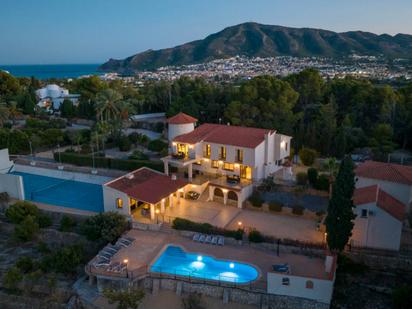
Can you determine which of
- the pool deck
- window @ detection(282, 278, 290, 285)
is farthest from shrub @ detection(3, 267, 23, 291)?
window @ detection(282, 278, 290, 285)

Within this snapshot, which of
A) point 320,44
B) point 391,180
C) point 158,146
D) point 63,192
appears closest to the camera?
point 391,180

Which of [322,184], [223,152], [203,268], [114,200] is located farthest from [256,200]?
[114,200]

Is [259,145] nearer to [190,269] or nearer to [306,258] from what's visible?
[306,258]

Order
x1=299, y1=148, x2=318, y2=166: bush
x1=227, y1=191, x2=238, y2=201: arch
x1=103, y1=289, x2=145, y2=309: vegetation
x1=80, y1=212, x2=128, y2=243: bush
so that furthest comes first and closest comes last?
x1=299, y1=148, x2=318, y2=166: bush
x1=227, y1=191, x2=238, y2=201: arch
x1=80, y1=212, x2=128, y2=243: bush
x1=103, y1=289, x2=145, y2=309: vegetation

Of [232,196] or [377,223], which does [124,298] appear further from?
[377,223]

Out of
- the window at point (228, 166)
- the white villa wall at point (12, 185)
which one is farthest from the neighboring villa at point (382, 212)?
the white villa wall at point (12, 185)

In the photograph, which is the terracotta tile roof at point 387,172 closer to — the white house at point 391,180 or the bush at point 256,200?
the white house at point 391,180

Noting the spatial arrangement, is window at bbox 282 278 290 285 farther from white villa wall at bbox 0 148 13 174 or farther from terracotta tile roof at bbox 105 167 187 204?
white villa wall at bbox 0 148 13 174
